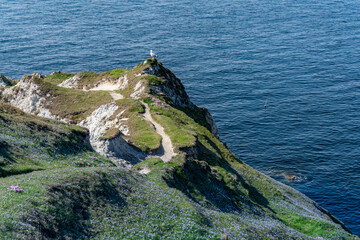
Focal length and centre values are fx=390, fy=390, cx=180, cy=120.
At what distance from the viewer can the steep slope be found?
27.3m

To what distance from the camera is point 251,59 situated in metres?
125

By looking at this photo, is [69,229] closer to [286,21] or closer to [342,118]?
[342,118]

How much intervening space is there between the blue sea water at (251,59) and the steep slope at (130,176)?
707 inches

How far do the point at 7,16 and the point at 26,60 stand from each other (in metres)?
56.2

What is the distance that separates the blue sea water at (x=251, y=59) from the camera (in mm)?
78938

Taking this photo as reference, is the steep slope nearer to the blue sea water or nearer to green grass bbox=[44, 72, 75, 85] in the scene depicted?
green grass bbox=[44, 72, 75, 85]

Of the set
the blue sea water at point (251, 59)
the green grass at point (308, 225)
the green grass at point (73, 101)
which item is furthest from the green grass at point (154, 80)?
the green grass at point (308, 225)

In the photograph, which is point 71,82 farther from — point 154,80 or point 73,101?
point 154,80

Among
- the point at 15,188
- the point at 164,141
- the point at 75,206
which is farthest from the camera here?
the point at 164,141

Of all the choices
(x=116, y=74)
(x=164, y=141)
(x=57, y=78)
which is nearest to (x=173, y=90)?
(x=116, y=74)

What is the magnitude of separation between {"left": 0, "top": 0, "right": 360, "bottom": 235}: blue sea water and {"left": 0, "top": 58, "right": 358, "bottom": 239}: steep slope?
17963mm

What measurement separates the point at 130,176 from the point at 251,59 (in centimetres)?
9488

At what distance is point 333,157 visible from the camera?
7750cm

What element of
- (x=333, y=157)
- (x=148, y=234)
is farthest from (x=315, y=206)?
(x=148, y=234)
